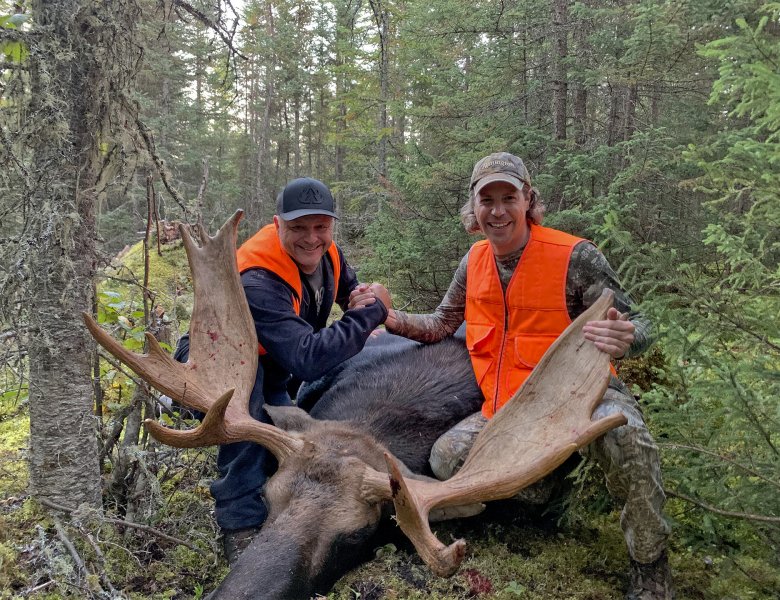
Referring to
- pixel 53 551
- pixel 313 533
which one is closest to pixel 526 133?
pixel 313 533

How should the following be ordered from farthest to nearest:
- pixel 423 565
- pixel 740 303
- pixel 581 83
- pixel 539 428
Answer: pixel 581 83 < pixel 423 565 < pixel 539 428 < pixel 740 303

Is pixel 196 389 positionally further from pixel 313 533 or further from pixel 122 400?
pixel 122 400

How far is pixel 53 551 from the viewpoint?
3.04 m

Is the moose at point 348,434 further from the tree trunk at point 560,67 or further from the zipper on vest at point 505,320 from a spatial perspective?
the tree trunk at point 560,67

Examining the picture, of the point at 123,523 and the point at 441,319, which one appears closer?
the point at 123,523

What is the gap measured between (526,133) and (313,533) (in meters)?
6.96

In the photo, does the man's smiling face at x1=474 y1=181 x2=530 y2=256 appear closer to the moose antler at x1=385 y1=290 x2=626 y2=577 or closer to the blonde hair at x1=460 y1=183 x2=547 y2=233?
the blonde hair at x1=460 y1=183 x2=547 y2=233

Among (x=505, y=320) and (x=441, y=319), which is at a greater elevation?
(x=505, y=320)

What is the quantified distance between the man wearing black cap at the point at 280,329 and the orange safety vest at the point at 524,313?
82cm

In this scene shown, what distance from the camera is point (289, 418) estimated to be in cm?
353

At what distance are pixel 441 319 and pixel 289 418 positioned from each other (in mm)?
1636

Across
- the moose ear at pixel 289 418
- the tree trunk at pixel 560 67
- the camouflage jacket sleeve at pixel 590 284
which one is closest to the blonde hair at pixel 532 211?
the camouflage jacket sleeve at pixel 590 284

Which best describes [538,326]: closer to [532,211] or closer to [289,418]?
[532,211]

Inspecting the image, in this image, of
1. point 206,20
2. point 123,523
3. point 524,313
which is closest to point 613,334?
point 524,313
